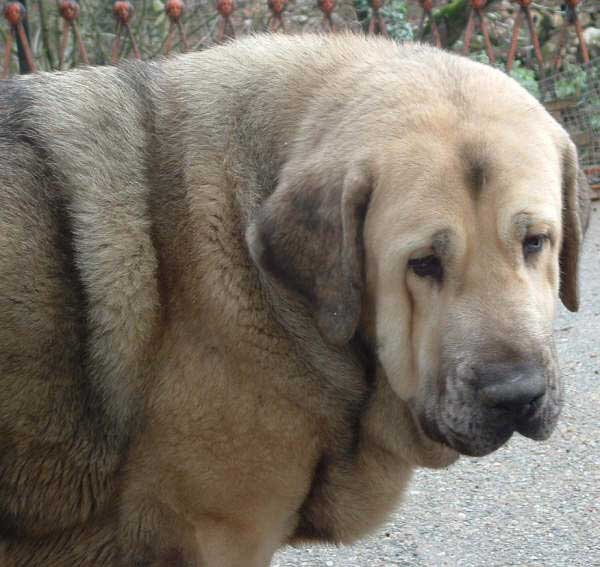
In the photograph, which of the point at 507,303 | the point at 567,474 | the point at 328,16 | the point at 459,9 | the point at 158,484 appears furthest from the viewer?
the point at 459,9

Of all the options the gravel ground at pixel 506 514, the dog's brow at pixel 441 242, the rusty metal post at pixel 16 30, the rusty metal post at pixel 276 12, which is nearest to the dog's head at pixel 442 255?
the dog's brow at pixel 441 242

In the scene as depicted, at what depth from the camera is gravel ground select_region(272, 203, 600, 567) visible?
3.92 metres

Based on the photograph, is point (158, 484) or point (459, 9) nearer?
point (158, 484)

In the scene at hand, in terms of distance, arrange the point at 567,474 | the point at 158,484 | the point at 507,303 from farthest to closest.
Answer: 1. the point at 567,474
2. the point at 158,484
3. the point at 507,303

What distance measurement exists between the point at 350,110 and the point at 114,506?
1.32 metres

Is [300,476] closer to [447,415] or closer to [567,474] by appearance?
[447,415]

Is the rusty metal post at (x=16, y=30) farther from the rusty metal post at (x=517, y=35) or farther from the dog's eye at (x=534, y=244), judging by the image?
the dog's eye at (x=534, y=244)

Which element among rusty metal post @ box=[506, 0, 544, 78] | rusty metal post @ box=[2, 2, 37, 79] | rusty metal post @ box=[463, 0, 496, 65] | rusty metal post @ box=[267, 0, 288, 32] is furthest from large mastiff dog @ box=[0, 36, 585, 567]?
rusty metal post @ box=[506, 0, 544, 78]

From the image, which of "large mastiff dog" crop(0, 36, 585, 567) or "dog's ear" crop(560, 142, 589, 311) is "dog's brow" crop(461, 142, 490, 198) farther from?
"dog's ear" crop(560, 142, 589, 311)

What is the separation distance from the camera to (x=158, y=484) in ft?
9.50

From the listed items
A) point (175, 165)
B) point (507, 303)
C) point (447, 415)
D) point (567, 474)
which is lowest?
point (567, 474)

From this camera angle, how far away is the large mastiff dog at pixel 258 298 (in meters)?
2.74

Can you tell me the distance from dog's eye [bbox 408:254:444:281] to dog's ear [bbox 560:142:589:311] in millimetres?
556

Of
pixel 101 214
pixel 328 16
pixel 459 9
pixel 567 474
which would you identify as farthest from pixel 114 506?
pixel 459 9
